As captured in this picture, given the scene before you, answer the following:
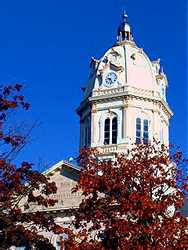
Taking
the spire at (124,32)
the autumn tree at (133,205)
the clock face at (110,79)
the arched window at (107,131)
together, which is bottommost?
the autumn tree at (133,205)

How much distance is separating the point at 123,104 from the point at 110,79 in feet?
11.3

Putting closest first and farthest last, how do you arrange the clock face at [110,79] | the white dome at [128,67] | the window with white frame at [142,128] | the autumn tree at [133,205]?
the autumn tree at [133,205] → the window with white frame at [142,128] → the clock face at [110,79] → the white dome at [128,67]

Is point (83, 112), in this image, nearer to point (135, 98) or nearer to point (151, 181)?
point (135, 98)

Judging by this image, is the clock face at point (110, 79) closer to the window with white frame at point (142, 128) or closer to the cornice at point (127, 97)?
the cornice at point (127, 97)

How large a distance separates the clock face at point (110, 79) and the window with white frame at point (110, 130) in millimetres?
3402

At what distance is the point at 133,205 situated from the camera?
1139 inches

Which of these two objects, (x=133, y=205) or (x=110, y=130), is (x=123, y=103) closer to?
(x=110, y=130)

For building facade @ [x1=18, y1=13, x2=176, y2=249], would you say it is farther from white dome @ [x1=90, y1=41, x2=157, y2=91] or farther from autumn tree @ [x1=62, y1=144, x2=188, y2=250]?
autumn tree @ [x1=62, y1=144, x2=188, y2=250]

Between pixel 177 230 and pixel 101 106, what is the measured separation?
30.9m

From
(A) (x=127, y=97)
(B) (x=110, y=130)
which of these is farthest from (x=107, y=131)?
(A) (x=127, y=97)

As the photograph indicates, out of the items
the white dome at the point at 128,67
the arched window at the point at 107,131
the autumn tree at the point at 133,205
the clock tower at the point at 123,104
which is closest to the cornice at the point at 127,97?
the clock tower at the point at 123,104

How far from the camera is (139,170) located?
101 feet

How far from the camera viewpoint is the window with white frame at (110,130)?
2265 inches

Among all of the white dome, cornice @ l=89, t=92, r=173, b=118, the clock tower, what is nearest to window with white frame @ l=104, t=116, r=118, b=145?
the clock tower
